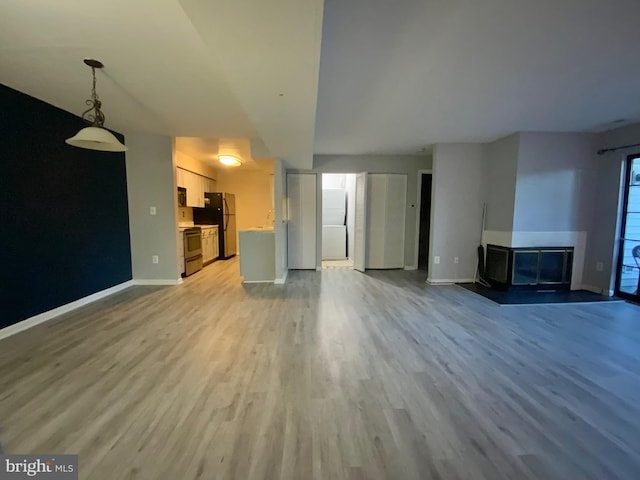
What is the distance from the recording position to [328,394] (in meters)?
1.87

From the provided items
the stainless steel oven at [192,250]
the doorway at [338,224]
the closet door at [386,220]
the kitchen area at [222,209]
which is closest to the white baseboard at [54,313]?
the kitchen area at [222,209]

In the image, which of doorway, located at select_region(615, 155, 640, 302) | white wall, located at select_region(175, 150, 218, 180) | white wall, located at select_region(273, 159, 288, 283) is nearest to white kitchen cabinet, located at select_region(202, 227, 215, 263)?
white wall, located at select_region(175, 150, 218, 180)

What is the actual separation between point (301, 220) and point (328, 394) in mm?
4266

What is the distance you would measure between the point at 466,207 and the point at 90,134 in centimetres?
514

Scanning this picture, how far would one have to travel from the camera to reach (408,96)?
2.94 metres

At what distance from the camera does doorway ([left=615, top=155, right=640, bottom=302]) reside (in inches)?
155

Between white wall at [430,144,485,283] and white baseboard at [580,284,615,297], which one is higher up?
white wall at [430,144,485,283]

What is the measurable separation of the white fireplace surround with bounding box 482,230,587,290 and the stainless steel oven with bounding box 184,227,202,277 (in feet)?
17.9

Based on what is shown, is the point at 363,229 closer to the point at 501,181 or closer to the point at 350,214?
the point at 350,214

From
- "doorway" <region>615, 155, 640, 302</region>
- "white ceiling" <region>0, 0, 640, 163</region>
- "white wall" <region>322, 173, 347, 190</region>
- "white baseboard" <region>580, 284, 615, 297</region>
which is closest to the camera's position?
"white ceiling" <region>0, 0, 640, 163</region>

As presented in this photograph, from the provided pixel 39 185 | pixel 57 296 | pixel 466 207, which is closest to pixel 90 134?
pixel 39 185

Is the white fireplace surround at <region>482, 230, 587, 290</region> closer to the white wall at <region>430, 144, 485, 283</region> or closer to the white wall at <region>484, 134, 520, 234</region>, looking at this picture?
the white wall at <region>484, 134, 520, 234</region>

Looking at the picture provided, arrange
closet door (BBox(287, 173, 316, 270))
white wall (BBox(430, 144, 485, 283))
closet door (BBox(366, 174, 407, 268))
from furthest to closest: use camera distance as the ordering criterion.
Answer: closet door (BBox(366, 174, 407, 268)) < closet door (BBox(287, 173, 316, 270)) < white wall (BBox(430, 144, 485, 283))

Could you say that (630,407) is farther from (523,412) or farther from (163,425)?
(163,425)
